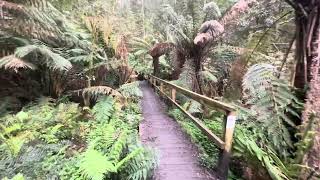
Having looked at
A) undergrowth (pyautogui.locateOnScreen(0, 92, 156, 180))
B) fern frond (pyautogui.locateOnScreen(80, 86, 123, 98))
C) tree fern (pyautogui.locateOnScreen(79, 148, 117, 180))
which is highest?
fern frond (pyautogui.locateOnScreen(80, 86, 123, 98))

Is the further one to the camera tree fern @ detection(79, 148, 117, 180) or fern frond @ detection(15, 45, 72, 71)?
fern frond @ detection(15, 45, 72, 71)

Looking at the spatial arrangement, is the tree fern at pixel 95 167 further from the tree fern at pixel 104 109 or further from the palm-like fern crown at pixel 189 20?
the palm-like fern crown at pixel 189 20

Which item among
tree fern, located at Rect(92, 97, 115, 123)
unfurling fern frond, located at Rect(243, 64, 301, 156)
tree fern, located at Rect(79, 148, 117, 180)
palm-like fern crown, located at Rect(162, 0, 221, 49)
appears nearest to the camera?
tree fern, located at Rect(79, 148, 117, 180)

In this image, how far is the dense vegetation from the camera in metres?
3.55

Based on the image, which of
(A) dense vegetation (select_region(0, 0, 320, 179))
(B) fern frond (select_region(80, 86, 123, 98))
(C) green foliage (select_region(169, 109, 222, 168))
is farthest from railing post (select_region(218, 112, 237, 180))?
(B) fern frond (select_region(80, 86, 123, 98))

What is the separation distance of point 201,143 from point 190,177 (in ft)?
4.86

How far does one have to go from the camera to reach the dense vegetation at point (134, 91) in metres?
3.55

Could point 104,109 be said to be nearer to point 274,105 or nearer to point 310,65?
point 274,105

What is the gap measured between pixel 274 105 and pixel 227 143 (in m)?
0.75

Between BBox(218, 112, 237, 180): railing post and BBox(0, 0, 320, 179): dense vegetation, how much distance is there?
137mm

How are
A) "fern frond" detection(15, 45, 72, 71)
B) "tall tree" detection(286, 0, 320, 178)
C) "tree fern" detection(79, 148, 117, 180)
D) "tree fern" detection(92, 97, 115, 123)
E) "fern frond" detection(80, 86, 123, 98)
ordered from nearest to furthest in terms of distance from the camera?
"tree fern" detection(79, 148, 117, 180) < "tall tree" detection(286, 0, 320, 178) < "fern frond" detection(15, 45, 72, 71) < "tree fern" detection(92, 97, 115, 123) < "fern frond" detection(80, 86, 123, 98)

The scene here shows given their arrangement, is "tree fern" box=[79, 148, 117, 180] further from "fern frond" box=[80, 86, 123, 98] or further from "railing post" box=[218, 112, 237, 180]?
"fern frond" box=[80, 86, 123, 98]

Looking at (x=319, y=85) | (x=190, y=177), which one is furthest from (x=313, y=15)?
(x=190, y=177)

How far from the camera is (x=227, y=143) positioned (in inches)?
141
